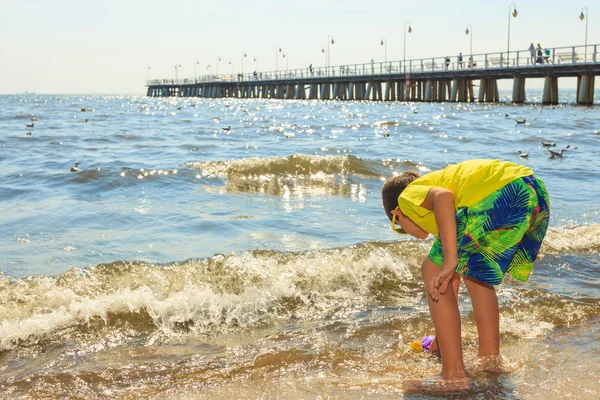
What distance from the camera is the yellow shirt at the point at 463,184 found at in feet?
10.3

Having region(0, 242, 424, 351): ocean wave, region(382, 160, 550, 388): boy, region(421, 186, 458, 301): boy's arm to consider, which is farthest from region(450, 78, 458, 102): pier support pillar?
region(421, 186, 458, 301): boy's arm

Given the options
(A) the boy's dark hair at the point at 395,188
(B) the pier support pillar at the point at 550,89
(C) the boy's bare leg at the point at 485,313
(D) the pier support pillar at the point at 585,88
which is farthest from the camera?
(B) the pier support pillar at the point at 550,89

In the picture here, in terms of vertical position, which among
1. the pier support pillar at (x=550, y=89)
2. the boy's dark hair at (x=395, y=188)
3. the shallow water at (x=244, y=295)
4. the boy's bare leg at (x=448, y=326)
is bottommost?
the shallow water at (x=244, y=295)

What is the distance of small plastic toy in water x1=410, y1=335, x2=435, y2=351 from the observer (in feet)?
13.0

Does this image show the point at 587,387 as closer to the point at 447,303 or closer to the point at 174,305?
the point at 447,303

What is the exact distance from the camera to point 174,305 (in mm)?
4875

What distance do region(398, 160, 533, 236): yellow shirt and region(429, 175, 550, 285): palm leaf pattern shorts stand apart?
0.03m

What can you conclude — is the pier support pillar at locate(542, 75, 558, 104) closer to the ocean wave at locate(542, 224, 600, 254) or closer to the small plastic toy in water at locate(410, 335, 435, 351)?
the ocean wave at locate(542, 224, 600, 254)

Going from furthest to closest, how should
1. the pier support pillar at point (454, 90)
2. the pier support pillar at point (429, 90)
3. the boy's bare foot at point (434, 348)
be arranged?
the pier support pillar at point (429, 90), the pier support pillar at point (454, 90), the boy's bare foot at point (434, 348)

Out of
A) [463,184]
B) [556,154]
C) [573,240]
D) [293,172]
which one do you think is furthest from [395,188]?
[556,154]

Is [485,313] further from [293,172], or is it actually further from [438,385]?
[293,172]

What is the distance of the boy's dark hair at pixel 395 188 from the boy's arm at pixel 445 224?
222 millimetres

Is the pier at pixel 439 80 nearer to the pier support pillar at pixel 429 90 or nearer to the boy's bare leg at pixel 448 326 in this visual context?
the pier support pillar at pixel 429 90

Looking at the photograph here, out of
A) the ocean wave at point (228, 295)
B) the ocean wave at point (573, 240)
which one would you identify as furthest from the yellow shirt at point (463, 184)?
the ocean wave at point (573, 240)
